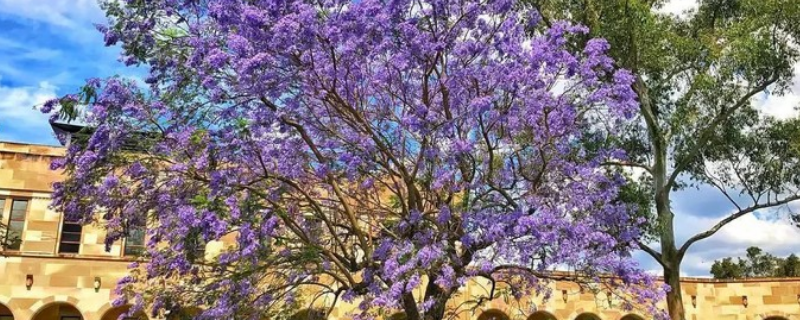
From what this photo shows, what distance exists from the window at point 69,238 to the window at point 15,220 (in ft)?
3.09

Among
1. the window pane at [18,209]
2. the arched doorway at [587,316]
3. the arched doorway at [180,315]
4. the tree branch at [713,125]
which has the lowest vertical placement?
the arched doorway at [180,315]

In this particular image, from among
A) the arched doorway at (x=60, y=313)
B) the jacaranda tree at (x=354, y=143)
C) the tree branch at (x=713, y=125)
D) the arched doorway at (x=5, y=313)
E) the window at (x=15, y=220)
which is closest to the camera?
the jacaranda tree at (x=354, y=143)

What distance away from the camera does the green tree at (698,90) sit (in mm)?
14320

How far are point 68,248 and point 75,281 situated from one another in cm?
160

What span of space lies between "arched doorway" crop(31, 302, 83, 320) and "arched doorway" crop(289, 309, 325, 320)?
839 centimetres

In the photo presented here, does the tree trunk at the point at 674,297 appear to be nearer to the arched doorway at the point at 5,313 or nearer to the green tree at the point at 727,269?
the arched doorway at the point at 5,313

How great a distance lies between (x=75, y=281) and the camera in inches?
723

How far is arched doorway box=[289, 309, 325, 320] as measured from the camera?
12145 mm

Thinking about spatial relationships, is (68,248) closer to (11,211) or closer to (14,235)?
(14,235)

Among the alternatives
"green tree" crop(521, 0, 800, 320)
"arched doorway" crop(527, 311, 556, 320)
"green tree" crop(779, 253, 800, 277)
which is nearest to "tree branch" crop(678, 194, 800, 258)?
"green tree" crop(521, 0, 800, 320)

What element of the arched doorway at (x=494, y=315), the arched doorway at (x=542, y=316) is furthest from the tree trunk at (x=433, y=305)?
the arched doorway at (x=542, y=316)

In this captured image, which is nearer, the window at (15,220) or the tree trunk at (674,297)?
the tree trunk at (674,297)

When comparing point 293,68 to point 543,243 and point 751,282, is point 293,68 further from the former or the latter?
point 751,282

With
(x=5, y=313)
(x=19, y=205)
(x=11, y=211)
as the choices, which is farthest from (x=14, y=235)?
(x=5, y=313)
